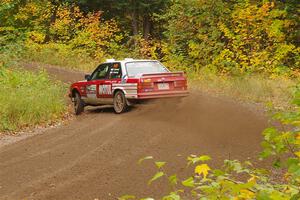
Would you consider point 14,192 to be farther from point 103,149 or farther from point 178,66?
point 178,66

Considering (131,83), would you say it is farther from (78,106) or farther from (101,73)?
(78,106)

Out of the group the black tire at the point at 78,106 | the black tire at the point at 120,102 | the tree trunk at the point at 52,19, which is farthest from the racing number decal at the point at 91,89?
the tree trunk at the point at 52,19

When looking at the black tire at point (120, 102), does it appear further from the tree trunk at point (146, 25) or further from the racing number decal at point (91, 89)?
the tree trunk at point (146, 25)

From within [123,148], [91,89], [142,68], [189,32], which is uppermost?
[189,32]

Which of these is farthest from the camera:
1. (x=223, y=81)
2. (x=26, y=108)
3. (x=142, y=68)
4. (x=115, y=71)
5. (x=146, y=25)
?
(x=146, y=25)

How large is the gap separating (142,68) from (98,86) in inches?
66.5

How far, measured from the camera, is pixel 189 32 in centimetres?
2712

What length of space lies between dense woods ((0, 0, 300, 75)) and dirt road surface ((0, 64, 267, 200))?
9.54 meters

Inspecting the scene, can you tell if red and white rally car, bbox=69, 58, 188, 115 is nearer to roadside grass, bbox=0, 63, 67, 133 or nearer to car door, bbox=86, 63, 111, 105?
car door, bbox=86, 63, 111, 105

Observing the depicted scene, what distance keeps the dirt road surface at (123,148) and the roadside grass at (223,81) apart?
126 cm

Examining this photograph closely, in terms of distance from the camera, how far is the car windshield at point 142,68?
1444 centimetres

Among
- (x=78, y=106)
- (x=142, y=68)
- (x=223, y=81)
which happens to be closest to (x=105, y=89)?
(x=142, y=68)

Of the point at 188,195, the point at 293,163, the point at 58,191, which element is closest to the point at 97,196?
the point at 58,191

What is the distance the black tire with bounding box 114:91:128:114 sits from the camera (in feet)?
46.1
